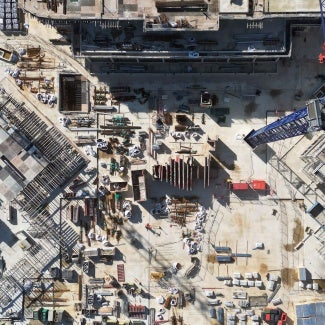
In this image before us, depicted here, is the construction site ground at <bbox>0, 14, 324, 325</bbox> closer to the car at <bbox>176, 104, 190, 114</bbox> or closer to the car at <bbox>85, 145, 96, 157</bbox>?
the car at <bbox>176, 104, 190, 114</bbox>

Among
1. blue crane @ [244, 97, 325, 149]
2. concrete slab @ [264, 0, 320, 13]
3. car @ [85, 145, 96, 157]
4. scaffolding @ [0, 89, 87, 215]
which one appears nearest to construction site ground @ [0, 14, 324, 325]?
car @ [85, 145, 96, 157]

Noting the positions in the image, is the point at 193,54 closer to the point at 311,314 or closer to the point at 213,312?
the point at 213,312

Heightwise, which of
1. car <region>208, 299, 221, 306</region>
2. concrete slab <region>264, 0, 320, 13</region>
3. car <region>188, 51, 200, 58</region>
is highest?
concrete slab <region>264, 0, 320, 13</region>

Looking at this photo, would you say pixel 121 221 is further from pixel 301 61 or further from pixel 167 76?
pixel 301 61

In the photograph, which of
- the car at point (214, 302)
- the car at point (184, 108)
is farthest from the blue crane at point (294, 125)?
the car at point (214, 302)

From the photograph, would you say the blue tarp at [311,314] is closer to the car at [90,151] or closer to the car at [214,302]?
the car at [214,302]

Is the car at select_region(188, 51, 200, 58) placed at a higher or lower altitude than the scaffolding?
higher

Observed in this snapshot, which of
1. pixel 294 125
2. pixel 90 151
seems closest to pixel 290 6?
pixel 294 125
